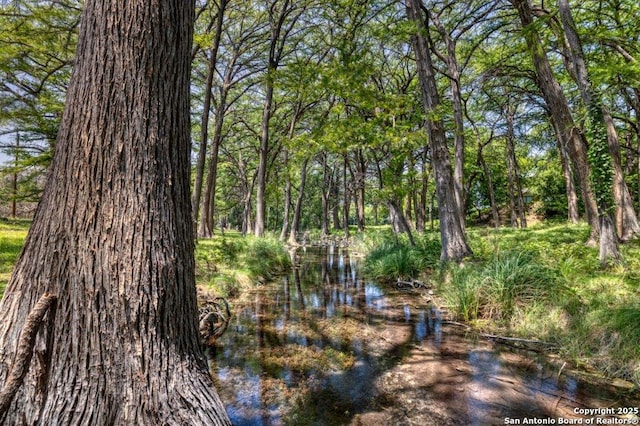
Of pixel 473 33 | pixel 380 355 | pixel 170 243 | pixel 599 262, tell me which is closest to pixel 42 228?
pixel 170 243

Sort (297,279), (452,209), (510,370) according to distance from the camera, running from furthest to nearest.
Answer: (297,279), (452,209), (510,370)

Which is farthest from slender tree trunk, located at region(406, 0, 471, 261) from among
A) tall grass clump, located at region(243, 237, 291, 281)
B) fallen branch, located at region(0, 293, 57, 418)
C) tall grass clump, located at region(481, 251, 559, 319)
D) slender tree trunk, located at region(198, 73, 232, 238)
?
slender tree trunk, located at region(198, 73, 232, 238)

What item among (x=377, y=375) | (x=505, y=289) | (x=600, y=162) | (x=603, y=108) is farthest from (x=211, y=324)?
(x=603, y=108)

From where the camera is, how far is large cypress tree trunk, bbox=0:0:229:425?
1716 millimetres

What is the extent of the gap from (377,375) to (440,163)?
21.3 feet

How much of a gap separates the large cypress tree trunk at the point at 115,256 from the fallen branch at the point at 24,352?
0.05m

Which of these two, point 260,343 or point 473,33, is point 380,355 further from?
point 473,33

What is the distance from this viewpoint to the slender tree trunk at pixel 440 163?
27.0 ft

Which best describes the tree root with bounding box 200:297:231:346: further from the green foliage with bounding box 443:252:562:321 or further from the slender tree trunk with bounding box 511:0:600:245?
the slender tree trunk with bounding box 511:0:600:245

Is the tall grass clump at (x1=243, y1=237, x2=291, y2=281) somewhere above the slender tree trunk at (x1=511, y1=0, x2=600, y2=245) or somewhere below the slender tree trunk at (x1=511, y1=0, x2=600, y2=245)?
below

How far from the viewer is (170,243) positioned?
6.50ft

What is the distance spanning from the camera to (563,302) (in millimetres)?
4699

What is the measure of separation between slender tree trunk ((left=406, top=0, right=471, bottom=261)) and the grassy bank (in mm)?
978

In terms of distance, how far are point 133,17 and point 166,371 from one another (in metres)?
2.15
